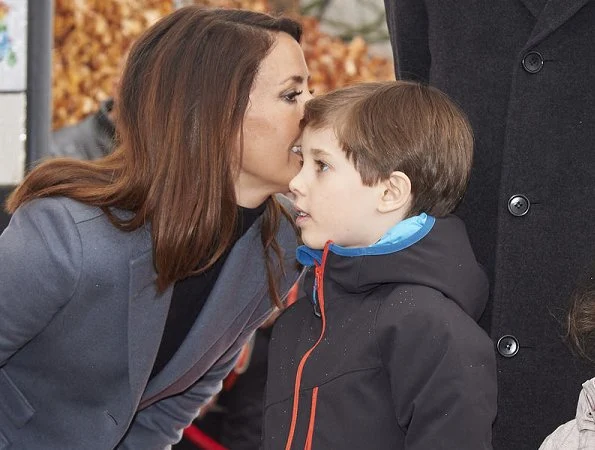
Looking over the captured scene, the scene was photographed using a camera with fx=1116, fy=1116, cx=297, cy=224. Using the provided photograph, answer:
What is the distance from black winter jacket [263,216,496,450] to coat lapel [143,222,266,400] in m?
0.39

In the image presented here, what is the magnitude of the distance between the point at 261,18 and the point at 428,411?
3.00 feet

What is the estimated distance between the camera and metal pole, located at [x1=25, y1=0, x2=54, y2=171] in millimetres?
3318

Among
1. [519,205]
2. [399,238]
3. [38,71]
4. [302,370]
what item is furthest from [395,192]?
[38,71]

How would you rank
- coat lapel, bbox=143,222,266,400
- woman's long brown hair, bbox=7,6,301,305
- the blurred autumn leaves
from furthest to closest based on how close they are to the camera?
1. the blurred autumn leaves
2. coat lapel, bbox=143,222,266,400
3. woman's long brown hair, bbox=7,6,301,305

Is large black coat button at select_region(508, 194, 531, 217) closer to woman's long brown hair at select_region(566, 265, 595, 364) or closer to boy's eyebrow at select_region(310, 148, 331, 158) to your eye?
woman's long brown hair at select_region(566, 265, 595, 364)

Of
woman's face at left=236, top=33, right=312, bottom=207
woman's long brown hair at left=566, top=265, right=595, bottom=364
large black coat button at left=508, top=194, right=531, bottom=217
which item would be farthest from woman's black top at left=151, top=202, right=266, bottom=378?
woman's long brown hair at left=566, top=265, right=595, bottom=364

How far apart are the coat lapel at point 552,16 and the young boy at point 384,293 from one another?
0.56 feet

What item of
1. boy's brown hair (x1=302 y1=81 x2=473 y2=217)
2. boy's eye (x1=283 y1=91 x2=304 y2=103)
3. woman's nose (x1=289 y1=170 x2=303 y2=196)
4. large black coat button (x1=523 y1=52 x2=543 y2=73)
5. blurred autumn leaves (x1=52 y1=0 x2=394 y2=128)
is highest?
large black coat button (x1=523 y1=52 x2=543 y2=73)

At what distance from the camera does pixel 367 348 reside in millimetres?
1647

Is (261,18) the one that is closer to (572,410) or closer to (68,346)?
(68,346)

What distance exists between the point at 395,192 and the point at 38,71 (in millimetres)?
1880

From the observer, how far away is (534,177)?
1761mm

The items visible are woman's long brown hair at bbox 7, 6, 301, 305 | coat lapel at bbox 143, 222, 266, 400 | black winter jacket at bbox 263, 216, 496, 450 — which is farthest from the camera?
coat lapel at bbox 143, 222, 266, 400

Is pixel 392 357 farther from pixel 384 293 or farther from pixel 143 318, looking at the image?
pixel 143 318
